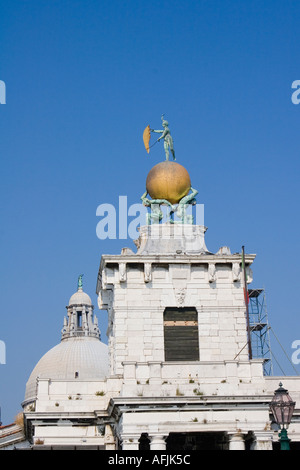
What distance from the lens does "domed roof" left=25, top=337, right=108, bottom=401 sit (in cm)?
11938

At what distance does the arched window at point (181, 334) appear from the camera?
39.2m

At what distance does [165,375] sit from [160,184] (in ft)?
40.4

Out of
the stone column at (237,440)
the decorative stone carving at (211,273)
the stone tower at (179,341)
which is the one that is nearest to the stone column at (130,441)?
the stone tower at (179,341)

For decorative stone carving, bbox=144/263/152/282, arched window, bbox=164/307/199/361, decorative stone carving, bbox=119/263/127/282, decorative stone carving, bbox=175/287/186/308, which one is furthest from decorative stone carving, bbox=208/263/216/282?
decorative stone carving, bbox=119/263/127/282

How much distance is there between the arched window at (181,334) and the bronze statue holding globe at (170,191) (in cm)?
557

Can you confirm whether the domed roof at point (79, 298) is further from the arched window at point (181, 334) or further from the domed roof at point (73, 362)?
the arched window at point (181, 334)

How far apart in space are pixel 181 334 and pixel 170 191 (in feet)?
27.4

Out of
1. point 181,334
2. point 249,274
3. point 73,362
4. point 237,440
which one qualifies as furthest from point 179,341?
point 73,362

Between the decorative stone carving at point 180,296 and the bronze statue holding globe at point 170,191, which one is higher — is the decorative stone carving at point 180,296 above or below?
below

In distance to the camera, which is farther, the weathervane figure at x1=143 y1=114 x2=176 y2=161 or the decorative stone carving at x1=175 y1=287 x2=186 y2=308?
the weathervane figure at x1=143 y1=114 x2=176 y2=161

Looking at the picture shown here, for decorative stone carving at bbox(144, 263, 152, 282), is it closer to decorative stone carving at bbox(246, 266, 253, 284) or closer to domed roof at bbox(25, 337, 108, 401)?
decorative stone carving at bbox(246, 266, 253, 284)

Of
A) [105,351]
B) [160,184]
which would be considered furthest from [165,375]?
[105,351]

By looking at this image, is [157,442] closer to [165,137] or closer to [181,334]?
[181,334]

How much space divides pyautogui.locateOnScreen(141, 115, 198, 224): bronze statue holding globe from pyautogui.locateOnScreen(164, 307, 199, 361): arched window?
5573 mm
